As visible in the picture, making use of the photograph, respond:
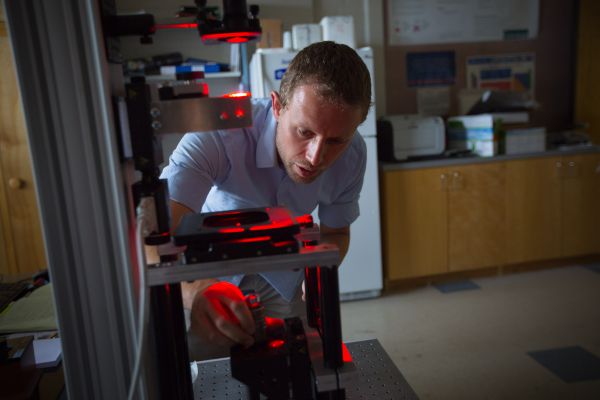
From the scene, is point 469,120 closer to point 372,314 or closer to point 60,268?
point 372,314

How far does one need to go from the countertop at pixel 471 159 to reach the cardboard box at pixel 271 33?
102 centimetres

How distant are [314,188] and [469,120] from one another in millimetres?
2298

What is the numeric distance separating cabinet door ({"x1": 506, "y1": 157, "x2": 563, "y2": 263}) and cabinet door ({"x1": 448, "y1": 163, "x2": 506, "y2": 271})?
7 centimetres

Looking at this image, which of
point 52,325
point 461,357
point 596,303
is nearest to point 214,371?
point 52,325

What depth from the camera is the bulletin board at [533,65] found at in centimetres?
357

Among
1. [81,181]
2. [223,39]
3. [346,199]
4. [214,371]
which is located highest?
[223,39]

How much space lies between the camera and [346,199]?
55.2 inches

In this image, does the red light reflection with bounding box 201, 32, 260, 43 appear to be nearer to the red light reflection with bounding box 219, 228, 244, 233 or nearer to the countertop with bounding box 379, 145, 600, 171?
the red light reflection with bounding box 219, 228, 244, 233

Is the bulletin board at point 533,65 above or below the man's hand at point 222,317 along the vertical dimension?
above

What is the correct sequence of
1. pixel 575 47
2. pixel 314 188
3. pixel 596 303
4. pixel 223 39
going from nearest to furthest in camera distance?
pixel 223 39
pixel 314 188
pixel 596 303
pixel 575 47

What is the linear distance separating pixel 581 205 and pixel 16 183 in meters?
3.74

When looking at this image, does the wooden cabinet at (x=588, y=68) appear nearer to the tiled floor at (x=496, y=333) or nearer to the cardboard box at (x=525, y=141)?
the cardboard box at (x=525, y=141)

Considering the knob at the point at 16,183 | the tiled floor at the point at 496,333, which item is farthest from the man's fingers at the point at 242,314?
the knob at the point at 16,183

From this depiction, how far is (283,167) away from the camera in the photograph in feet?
4.21
